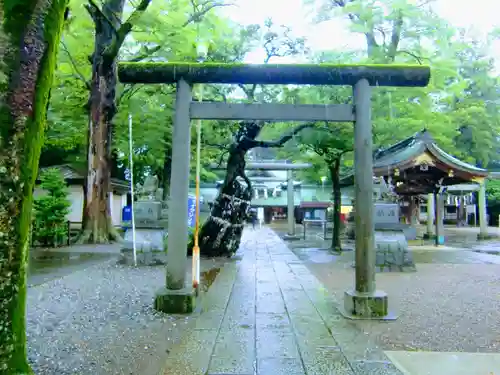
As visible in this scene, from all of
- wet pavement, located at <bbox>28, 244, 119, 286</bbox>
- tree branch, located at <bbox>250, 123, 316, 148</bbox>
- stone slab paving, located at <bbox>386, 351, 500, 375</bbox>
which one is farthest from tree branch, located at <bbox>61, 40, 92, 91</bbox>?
stone slab paving, located at <bbox>386, 351, 500, 375</bbox>

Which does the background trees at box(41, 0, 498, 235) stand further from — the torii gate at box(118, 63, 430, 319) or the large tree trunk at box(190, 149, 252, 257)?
the torii gate at box(118, 63, 430, 319)

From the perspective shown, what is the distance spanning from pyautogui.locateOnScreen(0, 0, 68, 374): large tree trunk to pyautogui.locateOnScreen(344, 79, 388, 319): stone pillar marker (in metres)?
4.29

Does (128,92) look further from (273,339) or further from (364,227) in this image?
(273,339)

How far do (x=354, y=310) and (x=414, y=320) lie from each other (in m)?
0.82

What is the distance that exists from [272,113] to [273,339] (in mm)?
3137

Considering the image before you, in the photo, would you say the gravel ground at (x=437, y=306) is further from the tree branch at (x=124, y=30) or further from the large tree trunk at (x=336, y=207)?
the tree branch at (x=124, y=30)

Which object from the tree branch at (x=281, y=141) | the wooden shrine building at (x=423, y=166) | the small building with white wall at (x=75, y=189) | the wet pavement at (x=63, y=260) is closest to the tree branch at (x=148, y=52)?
the tree branch at (x=281, y=141)

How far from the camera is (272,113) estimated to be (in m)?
6.03

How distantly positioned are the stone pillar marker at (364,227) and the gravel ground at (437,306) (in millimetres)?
299

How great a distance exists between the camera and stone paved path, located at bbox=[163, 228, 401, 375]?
3.81m

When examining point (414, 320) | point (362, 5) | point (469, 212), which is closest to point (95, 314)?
point (414, 320)

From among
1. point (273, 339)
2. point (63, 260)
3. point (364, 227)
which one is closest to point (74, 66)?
point (63, 260)

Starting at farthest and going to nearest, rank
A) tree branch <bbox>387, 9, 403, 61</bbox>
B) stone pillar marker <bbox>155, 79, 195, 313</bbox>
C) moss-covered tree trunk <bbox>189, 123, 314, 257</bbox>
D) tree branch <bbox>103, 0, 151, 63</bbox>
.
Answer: tree branch <bbox>387, 9, 403, 61</bbox>
tree branch <bbox>103, 0, 151, 63</bbox>
moss-covered tree trunk <bbox>189, 123, 314, 257</bbox>
stone pillar marker <bbox>155, 79, 195, 313</bbox>

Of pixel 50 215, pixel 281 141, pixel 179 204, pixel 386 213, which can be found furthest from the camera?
pixel 50 215
